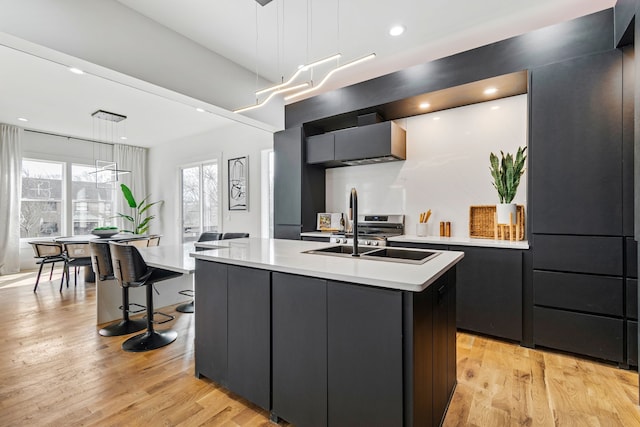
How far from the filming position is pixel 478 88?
2.86 meters

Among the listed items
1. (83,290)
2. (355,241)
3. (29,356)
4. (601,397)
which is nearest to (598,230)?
(601,397)

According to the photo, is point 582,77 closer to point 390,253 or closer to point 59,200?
point 390,253

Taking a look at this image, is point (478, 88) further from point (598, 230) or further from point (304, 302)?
point (304, 302)

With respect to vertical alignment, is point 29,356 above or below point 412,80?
below

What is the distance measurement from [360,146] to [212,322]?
8.28 feet

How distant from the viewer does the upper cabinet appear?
338 centimetres

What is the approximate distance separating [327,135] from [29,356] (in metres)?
3.55

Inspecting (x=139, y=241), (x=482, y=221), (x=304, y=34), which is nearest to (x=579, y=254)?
(x=482, y=221)

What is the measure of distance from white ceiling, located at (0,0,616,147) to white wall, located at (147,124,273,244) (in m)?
1.34

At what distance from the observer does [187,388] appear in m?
1.93

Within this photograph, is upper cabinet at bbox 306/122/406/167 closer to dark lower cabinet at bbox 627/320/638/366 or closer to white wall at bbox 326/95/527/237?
white wall at bbox 326/95/527/237

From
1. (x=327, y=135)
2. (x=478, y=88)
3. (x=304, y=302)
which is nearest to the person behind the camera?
(x=304, y=302)

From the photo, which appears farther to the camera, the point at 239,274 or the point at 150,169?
the point at 150,169

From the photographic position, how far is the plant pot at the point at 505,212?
9.06 ft
